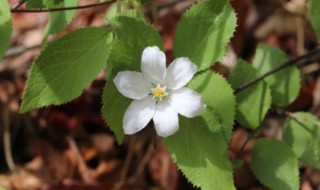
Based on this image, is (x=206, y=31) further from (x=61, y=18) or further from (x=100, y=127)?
(x=100, y=127)

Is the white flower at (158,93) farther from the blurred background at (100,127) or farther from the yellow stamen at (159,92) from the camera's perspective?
the blurred background at (100,127)

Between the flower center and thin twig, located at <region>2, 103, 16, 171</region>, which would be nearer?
the flower center

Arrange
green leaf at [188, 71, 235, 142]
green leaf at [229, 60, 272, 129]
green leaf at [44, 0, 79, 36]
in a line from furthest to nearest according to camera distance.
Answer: green leaf at [229, 60, 272, 129] < green leaf at [44, 0, 79, 36] < green leaf at [188, 71, 235, 142]

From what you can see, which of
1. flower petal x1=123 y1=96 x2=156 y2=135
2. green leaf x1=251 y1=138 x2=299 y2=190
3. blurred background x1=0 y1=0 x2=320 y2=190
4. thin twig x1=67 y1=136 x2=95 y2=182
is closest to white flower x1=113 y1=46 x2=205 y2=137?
flower petal x1=123 y1=96 x2=156 y2=135

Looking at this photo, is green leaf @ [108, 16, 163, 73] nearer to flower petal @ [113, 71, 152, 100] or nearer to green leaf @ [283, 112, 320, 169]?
flower petal @ [113, 71, 152, 100]

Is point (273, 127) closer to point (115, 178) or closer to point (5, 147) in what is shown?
point (115, 178)

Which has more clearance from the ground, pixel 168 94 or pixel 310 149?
pixel 168 94

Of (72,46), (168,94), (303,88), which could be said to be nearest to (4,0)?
(72,46)
